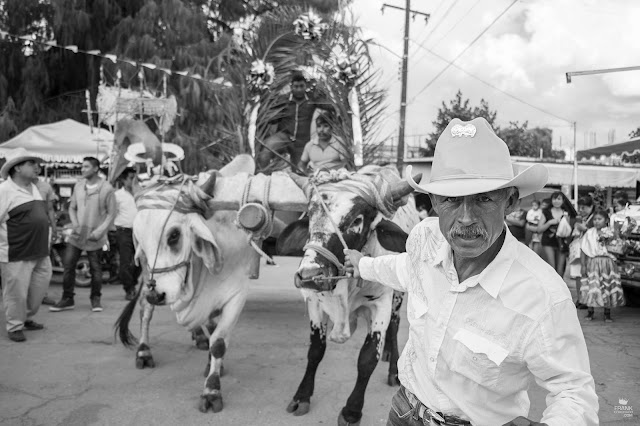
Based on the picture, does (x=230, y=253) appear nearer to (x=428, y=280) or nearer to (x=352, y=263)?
(x=352, y=263)

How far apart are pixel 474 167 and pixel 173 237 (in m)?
2.54

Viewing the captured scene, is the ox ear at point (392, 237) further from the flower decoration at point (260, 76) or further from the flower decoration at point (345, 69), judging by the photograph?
the flower decoration at point (260, 76)

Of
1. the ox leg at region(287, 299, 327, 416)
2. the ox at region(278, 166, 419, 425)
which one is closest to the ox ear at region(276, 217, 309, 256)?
the ox at region(278, 166, 419, 425)

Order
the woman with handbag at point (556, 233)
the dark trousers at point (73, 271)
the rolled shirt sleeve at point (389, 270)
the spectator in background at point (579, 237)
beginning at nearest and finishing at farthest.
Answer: the rolled shirt sleeve at point (389, 270)
the dark trousers at point (73, 271)
the spectator in background at point (579, 237)
the woman with handbag at point (556, 233)

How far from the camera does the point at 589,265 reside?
6609 millimetres

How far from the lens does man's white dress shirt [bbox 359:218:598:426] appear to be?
1467 millimetres

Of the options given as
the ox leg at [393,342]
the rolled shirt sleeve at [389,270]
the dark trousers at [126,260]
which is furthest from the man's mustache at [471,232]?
the dark trousers at [126,260]

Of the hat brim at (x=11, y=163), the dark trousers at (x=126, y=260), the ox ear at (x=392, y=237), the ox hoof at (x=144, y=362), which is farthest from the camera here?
the dark trousers at (x=126, y=260)

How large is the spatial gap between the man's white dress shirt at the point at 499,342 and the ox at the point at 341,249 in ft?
3.14

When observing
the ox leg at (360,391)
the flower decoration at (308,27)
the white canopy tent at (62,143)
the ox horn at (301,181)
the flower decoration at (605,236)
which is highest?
the flower decoration at (308,27)

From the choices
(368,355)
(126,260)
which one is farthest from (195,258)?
(126,260)

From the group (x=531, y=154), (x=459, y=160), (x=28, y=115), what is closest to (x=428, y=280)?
(x=459, y=160)

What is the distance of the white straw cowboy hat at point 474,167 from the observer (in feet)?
5.41

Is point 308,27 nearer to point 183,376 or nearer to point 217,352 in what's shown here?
point 217,352
